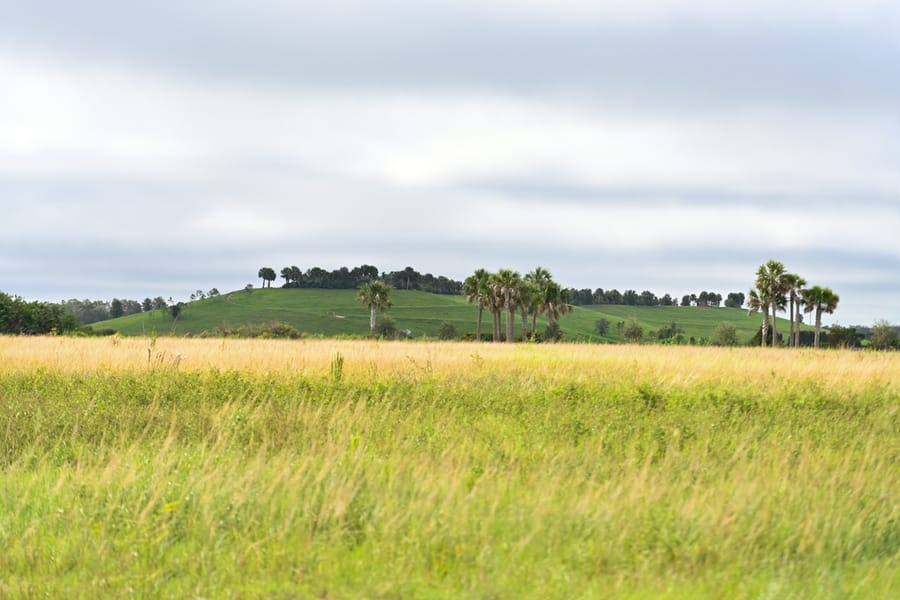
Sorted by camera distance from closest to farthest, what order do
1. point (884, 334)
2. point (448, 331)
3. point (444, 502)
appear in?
1. point (444, 502)
2. point (884, 334)
3. point (448, 331)

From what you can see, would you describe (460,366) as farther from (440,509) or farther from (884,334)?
(884,334)

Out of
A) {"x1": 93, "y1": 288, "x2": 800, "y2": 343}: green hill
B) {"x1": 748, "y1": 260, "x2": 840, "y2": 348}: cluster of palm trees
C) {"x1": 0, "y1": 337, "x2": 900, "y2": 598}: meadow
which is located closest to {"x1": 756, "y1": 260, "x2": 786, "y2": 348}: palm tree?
{"x1": 748, "y1": 260, "x2": 840, "y2": 348}: cluster of palm trees

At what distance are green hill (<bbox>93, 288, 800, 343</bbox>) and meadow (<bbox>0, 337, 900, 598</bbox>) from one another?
118m

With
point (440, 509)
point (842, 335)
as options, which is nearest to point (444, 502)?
point (440, 509)

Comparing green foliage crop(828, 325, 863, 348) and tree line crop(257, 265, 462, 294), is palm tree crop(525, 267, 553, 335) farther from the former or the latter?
tree line crop(257, 265, 462, 294)

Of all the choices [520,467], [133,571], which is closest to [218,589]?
[133,571]

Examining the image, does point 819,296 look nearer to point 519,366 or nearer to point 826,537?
point 519,366

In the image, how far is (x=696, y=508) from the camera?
6906mm

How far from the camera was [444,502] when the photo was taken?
675 centimetres

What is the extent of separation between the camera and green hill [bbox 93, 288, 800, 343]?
5586 inches

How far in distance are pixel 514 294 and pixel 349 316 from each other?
69467 mm

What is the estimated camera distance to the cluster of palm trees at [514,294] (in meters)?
90.7

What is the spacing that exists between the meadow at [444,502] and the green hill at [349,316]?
388 feet

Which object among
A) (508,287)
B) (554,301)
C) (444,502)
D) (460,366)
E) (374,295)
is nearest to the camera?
(444,502)
